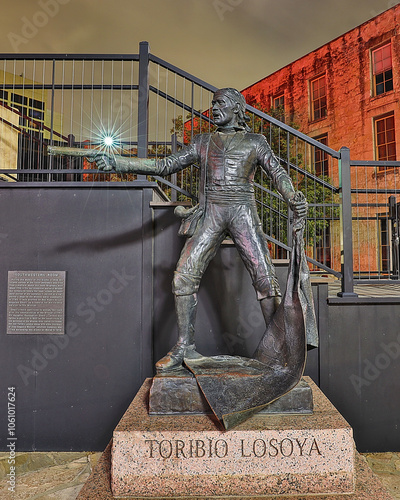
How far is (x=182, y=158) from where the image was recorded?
3170mm

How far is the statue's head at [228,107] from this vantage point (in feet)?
9.98

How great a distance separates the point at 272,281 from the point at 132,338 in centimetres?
164

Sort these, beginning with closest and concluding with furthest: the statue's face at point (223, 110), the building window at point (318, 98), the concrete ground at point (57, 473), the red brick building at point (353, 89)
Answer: the statue's face at point (223, 110) → the concrete ground at point (57, 473) → the red brick building at point (353, 89) → the building window at point (318, 98)

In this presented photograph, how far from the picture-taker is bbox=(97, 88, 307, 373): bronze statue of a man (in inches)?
116

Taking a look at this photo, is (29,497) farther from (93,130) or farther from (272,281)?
A: (93,130)

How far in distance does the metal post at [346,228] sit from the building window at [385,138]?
31.0 feet

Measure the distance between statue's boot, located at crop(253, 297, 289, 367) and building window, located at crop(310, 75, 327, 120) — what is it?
13.1 m

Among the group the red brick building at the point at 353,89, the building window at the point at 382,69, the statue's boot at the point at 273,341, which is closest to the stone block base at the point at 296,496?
the statue's boot at the point at 273,341

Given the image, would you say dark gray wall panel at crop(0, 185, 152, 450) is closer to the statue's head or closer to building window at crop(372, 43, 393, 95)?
the statue's head

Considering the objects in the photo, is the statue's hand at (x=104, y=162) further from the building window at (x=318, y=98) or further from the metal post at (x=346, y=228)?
the building window at (x=318, y=98)

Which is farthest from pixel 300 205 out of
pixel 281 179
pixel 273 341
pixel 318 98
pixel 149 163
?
pixel 318 98

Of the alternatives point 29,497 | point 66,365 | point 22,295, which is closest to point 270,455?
point 29,497

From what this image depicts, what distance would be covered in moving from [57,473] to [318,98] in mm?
14422

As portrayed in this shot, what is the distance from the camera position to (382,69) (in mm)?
12672
